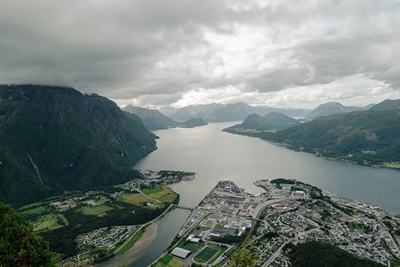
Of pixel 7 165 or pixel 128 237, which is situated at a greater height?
pixel 7 165

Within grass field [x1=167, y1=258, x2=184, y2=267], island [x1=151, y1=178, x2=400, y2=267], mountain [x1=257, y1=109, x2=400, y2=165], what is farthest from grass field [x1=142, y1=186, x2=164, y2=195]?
mountain [x1=257, y1=109, x2=400, y2=165]

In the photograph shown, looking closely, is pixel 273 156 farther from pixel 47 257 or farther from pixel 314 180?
pixel 47 257

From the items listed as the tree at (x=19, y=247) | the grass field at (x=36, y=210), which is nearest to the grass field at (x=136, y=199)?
the grass field at (x=36, y=210)

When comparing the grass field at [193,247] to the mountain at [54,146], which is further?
the mountain at [54,146]

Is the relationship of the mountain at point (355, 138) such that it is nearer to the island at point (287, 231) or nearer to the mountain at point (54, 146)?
the island at point (287, 231)

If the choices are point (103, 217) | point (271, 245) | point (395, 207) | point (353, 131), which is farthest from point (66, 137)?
point (353, 131)
